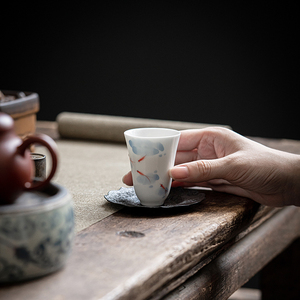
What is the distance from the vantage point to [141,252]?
0.52 m

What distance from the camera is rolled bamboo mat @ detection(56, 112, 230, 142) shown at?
1583 millimetres

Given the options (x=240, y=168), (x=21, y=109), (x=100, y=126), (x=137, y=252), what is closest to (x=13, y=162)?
(x=137, y=252)

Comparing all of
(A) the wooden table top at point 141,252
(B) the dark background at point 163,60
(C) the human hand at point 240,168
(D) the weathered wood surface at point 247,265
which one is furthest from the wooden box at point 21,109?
(B) the dark background at point 163,60

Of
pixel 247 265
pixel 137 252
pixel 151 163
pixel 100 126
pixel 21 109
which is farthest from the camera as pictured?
pixel 100 126

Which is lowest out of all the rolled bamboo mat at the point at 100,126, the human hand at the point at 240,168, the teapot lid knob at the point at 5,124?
the rolled bamboo mat at the point at 100,126

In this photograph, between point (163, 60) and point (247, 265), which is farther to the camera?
point (163, 60)

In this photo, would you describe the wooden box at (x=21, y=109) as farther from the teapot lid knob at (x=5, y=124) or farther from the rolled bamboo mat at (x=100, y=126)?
the teapot lid knob at (x=5, y=124)

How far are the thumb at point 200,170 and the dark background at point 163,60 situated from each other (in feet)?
→ 6.61

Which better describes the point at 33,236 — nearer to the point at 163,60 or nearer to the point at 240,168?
the point at 240,168

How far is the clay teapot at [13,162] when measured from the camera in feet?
1.41

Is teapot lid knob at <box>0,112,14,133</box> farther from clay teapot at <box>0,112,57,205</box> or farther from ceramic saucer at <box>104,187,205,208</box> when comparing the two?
ceramic saucer at <box>104,187,205,208</box>

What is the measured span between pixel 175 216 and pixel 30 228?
0.32 m

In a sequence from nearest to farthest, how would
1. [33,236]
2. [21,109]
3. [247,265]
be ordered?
[33,236], [247,265], [21,109]

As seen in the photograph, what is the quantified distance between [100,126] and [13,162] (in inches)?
46.8
